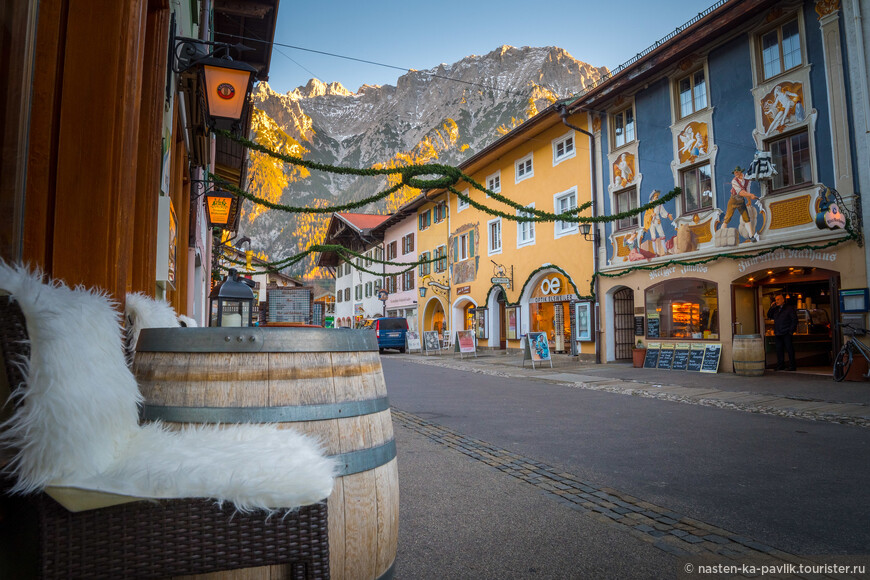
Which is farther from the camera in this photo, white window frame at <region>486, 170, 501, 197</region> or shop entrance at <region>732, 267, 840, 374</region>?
white window frame at <region>486, 170, 501, 197</region>

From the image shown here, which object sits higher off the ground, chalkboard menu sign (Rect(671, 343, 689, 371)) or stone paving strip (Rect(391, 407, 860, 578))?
chalkboard menu sign (Rect(671, 343, 689, 371))

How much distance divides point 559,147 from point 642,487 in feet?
55.3

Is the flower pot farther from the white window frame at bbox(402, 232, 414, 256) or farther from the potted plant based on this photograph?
the white window frame at bbox(402, 232, 414, 256)

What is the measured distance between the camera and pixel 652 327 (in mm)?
14695

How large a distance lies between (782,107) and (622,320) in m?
7.11

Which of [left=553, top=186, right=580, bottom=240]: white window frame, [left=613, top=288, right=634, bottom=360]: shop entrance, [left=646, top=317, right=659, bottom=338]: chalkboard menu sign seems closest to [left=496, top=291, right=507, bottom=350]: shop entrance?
[left=553, top=186, right=580, bottom=240]: white window frame

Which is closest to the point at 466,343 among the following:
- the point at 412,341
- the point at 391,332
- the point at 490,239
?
the point at 412,341

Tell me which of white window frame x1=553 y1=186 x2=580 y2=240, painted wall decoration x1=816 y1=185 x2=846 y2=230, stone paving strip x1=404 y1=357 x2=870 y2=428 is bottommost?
stone paving strip x1=404 y1=357 x2=870 y2=428

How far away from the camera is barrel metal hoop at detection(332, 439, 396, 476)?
1.67 metres

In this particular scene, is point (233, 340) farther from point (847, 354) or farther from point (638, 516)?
point (847, 354)

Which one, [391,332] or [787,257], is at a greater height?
[787,257]

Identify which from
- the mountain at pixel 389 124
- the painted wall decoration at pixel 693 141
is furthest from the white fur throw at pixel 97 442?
the mountain at pixel 389 124

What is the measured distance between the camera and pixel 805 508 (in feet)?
10.8

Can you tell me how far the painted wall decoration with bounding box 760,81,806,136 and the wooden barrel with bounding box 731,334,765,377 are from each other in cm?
442
